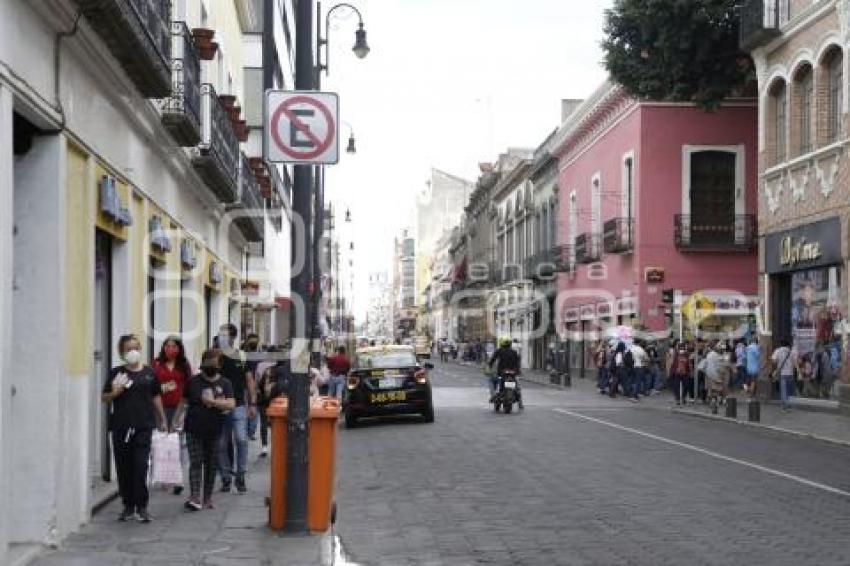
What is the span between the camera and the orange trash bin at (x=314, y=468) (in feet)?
31.7

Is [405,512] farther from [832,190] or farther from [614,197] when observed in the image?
[614,197]

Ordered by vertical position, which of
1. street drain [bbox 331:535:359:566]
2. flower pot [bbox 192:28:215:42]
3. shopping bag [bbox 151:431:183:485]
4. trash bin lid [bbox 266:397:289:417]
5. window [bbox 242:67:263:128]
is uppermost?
window [bbox 242:67:263:128]

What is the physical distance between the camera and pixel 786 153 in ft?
92.9

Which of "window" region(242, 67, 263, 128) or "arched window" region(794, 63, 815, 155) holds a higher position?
"window" region(242, 67, 263, 128)

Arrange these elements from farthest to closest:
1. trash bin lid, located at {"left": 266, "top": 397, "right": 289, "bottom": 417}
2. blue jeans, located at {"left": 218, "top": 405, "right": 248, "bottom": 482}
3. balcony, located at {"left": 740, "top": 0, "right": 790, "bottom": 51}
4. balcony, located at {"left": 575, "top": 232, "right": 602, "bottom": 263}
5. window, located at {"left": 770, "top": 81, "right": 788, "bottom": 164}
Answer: balcony, located at {"left": 575, "top": 232, "right": 602, "bottom": 263} → window, located at {"left": 770, "top": 81, "right": 788, "bottom": 164} → balcony, located at {"left": 740, "top": 0, "right": 790, "bottom": 51} → blue jeans, located at {"left": 218, "top": 405, "right": 248, "bottom": 482} → trash bin lid, located at {"left": 266, "top": 397, "right": 289, "bottom": 417}

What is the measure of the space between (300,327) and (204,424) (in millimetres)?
1934

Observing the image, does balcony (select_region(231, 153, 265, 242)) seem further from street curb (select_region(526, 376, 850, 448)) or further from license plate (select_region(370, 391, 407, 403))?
street curb (select_region(526, 376, 850, 448))

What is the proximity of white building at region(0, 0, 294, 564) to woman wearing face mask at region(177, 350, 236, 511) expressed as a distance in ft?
3.12

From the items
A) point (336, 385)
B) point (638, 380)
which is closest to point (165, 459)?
point (336, 385)

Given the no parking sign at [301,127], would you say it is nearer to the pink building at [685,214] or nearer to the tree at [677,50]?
the tree at [677,50]

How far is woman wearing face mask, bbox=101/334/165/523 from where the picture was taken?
1015 cm

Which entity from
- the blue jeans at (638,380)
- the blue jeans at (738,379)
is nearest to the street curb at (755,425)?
the blue jeans at (638,380)

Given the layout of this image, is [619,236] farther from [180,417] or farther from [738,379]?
[180,417]

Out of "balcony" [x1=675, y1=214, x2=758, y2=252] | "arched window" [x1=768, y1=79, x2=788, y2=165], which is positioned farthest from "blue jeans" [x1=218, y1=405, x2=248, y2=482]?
"balcony" [x1=675, y1=214, x2=758, y2=252]
